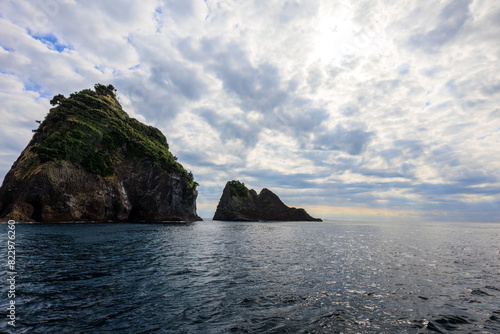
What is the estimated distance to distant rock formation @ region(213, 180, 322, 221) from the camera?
165625 mm

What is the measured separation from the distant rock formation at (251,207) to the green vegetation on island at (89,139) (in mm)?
62402

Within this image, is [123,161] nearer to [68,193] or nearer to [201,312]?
[68,193]

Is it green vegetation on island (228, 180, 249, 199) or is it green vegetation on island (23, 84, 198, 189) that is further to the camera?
green vegetation on island (228, 180, 249, 199)

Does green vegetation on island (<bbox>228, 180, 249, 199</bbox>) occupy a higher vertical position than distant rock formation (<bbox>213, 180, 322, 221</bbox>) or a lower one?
higher

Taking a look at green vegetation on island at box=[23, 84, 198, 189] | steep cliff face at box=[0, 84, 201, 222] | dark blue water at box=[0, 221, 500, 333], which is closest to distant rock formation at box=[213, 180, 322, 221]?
steep cliff face at box=[0, 84, 201, 222]

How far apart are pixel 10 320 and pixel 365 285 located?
1882 cm

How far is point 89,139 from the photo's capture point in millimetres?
76750

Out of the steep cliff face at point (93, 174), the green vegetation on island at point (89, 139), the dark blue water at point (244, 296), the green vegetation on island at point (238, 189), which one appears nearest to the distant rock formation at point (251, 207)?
Result: the green vegetation on island at point (238, 189)

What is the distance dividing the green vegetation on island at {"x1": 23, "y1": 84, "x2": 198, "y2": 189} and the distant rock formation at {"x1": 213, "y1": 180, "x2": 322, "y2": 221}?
62.4 metres

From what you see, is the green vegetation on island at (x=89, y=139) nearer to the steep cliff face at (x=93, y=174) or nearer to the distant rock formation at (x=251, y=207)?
the steep cliff face at (x=93, y=174)

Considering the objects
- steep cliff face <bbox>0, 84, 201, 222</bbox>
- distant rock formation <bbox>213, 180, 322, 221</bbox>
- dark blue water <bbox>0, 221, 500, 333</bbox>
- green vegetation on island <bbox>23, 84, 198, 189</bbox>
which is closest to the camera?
dark blue water <bbox>0, 221, 500, 333</bbox>

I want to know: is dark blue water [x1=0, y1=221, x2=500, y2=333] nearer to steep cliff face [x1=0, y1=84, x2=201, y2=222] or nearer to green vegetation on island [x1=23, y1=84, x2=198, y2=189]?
steep cliff face [x1=0, y1=84, x2=201, y2=222]

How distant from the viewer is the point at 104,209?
245 ft

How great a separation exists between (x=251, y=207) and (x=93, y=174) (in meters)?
116
